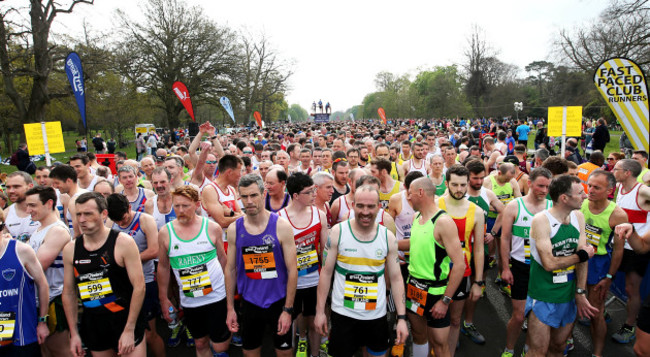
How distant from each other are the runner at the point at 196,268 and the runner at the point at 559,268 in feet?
9.59

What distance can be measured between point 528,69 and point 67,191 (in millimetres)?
97884

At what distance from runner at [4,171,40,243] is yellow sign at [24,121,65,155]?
4.63 m

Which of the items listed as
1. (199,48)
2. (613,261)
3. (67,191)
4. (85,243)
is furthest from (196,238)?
(199,48)

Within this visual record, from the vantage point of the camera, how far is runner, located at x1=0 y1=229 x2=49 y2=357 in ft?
9.86

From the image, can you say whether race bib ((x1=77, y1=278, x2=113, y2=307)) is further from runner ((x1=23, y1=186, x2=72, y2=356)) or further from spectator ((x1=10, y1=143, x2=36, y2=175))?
spectator ((x1=10, y1=143, x2=36, y2=175))

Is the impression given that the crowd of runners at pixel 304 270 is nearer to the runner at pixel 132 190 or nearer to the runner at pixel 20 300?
the runner at pixel 20 300

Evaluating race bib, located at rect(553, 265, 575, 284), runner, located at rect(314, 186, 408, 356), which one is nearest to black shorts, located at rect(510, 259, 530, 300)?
race bib, located at rect(553, 265, 575, 284)

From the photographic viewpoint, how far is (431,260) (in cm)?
330

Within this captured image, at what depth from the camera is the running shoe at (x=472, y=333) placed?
4.35 meters

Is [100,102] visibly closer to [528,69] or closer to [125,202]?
[125,202]

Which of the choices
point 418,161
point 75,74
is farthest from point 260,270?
point 75,74

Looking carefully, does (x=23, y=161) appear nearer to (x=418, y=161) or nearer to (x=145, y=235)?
(x=145, y=235)

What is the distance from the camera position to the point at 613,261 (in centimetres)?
388

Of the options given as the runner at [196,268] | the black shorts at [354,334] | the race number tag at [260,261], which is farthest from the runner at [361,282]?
the runner at [196,268]
